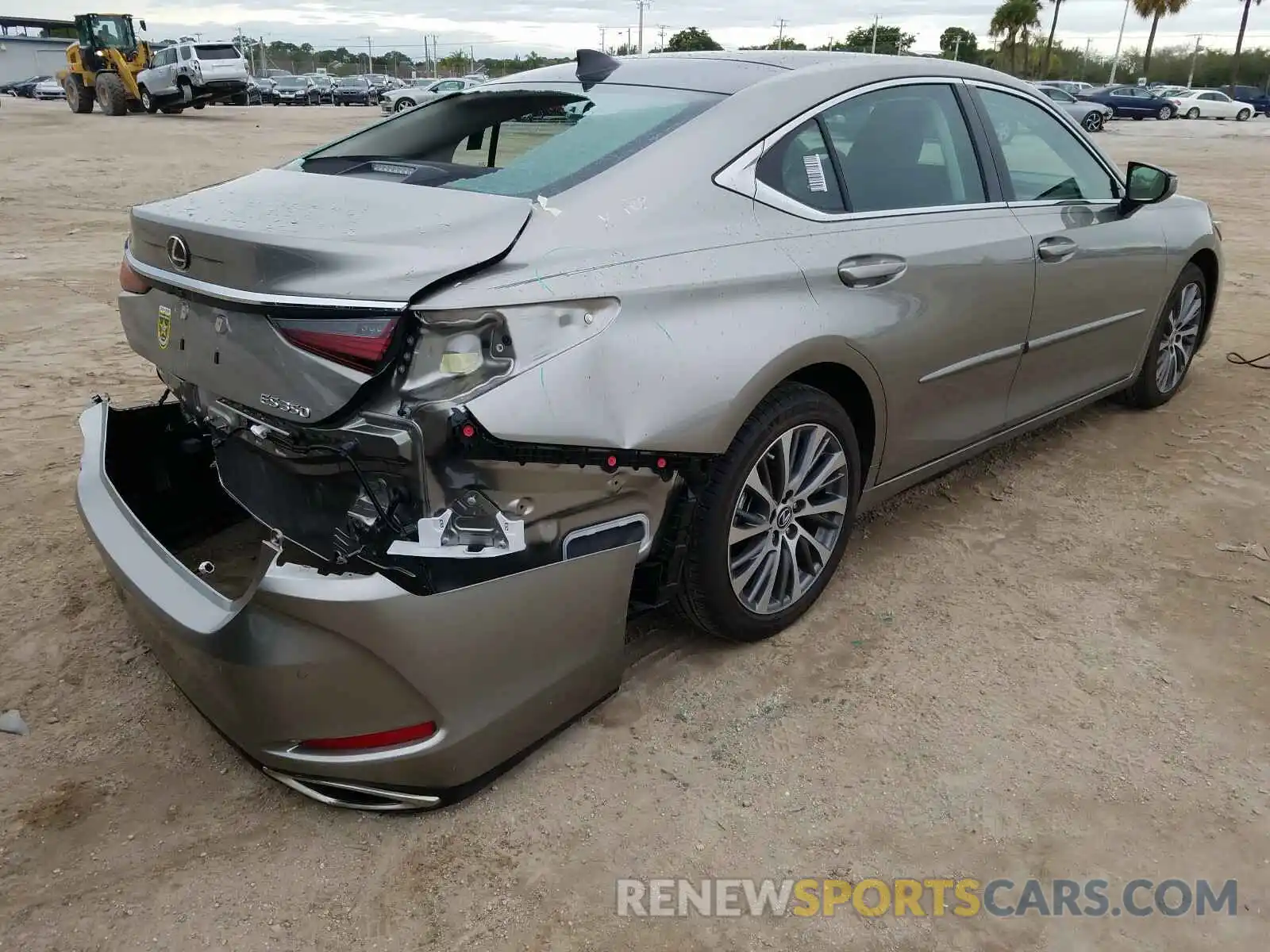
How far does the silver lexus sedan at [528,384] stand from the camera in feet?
6.61

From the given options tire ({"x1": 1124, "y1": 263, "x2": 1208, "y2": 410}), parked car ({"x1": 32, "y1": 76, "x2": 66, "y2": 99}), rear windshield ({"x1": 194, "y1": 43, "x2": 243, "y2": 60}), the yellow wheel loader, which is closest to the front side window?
tire ({"x1": 1124, "y1": 263, "x2": 1208, "y2": 410})

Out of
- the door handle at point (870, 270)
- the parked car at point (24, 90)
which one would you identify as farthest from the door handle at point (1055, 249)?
the parked car at point (24, 90)

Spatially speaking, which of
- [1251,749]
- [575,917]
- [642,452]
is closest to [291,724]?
[575,917]

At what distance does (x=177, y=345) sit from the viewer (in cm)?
239

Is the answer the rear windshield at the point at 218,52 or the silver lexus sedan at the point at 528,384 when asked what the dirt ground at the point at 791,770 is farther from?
the rear windshield at the point at 218,52

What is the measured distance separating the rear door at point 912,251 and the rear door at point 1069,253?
140mm

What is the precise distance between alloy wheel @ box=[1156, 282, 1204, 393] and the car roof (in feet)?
6.78

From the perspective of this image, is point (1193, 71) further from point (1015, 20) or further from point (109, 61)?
point (109, 61)

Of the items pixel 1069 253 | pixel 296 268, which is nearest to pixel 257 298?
pixel 296 268

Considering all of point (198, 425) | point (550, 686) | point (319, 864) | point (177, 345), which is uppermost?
point (177, 345)

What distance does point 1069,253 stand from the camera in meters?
3.59

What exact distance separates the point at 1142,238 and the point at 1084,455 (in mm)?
957

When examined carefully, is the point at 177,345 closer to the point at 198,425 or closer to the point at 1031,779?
the point at 198,425

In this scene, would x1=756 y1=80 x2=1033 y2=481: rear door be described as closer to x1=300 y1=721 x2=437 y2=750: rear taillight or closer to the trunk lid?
the trunk lid
